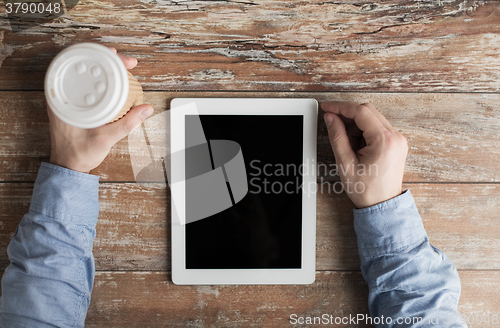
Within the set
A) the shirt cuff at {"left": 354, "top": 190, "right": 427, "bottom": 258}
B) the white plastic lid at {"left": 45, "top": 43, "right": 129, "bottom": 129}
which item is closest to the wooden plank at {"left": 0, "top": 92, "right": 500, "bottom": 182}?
the shirt cuff at {"left": 354, "top": 190, "right": 427, "bottom": 258}

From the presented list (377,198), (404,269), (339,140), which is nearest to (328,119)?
(339,140)

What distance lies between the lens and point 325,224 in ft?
2.39

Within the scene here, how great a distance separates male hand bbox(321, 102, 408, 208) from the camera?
63cm

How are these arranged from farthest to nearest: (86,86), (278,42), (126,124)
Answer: (278,42) < (126,124) < (86,86)

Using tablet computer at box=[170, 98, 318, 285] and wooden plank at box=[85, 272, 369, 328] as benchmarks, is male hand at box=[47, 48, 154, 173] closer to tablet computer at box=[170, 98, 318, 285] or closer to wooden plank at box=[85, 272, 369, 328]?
tablet computer at box=[170, 98, 318, 285]

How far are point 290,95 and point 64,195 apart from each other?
0.53 metres

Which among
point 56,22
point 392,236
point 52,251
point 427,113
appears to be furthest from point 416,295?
point 56,22

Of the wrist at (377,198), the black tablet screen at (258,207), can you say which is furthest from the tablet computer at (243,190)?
the wrist at (377,198)

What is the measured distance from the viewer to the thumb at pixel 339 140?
0.66m

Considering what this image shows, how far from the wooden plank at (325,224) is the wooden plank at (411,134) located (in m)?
0.03

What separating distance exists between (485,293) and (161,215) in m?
0.81

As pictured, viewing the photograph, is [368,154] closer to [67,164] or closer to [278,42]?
[278,42]

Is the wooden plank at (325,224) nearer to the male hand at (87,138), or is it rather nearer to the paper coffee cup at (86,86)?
the male hand at (87,138)

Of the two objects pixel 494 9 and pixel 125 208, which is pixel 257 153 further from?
pixel 494 9
